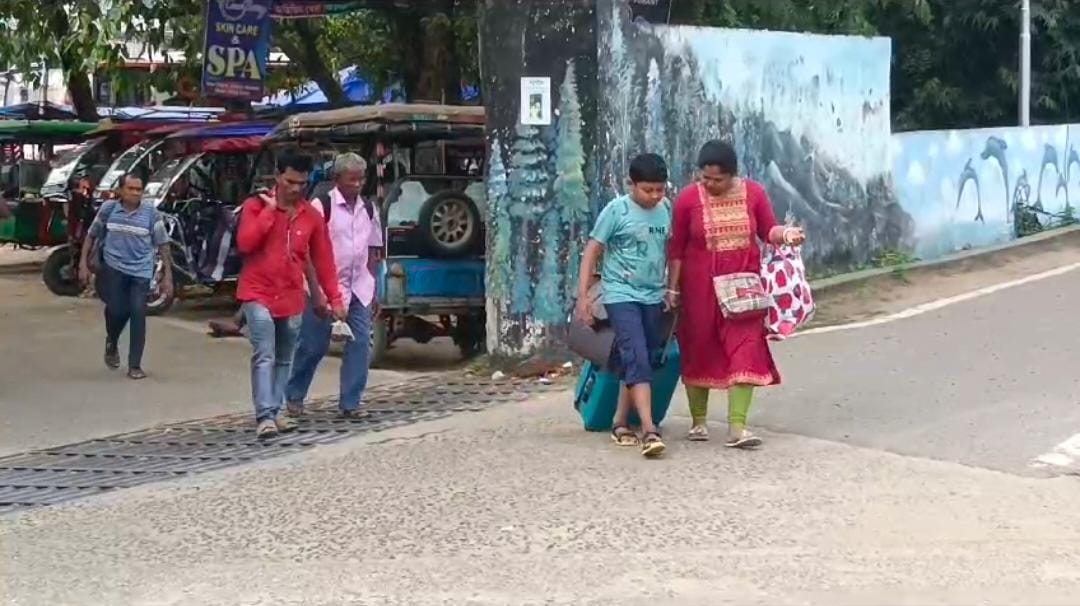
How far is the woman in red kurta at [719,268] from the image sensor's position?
7.78 meters

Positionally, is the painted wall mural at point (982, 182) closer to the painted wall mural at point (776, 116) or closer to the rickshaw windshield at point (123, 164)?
the painted wall mural at point (776, 116)

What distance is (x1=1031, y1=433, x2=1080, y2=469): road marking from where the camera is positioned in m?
7.62

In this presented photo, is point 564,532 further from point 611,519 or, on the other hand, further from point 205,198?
point 205,198

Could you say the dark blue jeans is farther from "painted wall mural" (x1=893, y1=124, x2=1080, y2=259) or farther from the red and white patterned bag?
"painted wall mural" (x1=893, y1=124, x2=1080, y2=259)

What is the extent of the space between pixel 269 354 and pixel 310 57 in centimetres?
1169

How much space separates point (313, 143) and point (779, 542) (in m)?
8.03

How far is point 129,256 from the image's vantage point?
438 inches

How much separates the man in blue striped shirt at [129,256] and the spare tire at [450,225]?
194 cm

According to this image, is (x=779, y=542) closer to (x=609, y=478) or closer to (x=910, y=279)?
(x=609, y=478)

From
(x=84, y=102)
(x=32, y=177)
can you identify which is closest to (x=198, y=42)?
(x=32, y=177)

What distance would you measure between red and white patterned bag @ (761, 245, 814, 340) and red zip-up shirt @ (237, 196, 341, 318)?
8.21ft

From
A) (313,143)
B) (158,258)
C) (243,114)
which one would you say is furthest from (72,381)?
(243,114)

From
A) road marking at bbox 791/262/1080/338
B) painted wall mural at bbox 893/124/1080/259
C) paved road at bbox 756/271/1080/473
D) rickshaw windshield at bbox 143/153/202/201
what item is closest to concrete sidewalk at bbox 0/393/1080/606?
paved road at bbox 756/271/1080/473

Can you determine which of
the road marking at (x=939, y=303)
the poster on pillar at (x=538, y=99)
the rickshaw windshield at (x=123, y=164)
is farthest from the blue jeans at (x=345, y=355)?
the rickshaw windshield at (x=123, y=164)
